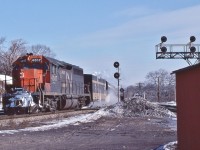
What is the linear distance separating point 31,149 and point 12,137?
12.3ft

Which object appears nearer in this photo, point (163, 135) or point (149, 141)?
point (149, 141)

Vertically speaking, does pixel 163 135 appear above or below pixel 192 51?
below

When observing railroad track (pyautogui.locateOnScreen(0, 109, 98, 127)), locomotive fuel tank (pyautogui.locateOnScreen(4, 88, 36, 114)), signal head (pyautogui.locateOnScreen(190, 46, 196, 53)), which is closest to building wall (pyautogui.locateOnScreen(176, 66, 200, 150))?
railroad track (pyautogui.locateOnScreen(0, 109, 98, 127))

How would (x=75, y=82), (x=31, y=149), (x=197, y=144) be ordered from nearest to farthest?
(x=197, y=144)
(x=31, y=149)
(x=75, y=82)

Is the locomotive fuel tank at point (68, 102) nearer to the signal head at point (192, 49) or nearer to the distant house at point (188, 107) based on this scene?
the signal head at point (192, 49)

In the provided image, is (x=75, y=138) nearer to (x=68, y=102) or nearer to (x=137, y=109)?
(x=137, y=109)

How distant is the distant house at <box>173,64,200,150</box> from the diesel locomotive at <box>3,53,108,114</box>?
1938 centimetres

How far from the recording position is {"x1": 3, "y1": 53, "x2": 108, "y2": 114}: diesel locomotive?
1215 inches

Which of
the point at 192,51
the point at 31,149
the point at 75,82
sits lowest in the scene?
the point at 31,149

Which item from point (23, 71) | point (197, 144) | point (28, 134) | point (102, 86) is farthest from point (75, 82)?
point (197, 144)

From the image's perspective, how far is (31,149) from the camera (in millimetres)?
14875

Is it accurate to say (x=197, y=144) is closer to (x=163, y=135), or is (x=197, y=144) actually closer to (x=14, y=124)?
(x=163, y=135)

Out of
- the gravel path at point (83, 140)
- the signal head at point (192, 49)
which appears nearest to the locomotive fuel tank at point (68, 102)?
the signal head at point (192, 49)

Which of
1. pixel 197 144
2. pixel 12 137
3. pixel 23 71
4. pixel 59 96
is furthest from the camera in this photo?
pixel 59 96
